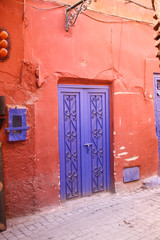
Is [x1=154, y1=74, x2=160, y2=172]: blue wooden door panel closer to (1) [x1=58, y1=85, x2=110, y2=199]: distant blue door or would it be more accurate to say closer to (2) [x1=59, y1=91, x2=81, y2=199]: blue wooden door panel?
(1) [x1=58, y1=85, x2=110, y2=199]: distant blue door

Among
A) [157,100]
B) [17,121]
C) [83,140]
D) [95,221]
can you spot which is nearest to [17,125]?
[17,121]

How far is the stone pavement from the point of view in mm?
3523

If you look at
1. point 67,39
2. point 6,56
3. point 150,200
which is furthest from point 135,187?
point 6,56

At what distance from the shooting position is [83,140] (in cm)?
495

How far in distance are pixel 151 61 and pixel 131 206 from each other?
335 centimetres

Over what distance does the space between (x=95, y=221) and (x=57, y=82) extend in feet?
8.38

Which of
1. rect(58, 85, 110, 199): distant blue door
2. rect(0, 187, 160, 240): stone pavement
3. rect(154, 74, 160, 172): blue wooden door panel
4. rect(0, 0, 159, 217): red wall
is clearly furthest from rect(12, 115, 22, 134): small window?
rect(154, 74, 160, 172): blue wooden door panel

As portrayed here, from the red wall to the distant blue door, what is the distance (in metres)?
0.19

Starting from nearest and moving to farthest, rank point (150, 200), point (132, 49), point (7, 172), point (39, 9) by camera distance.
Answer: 1. point (7, 172)
2. point (39, 9)
3. point (150, 200)
4. point (132, 49)

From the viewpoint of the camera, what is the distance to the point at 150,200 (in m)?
4.85

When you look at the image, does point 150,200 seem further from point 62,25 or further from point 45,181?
point 62,25

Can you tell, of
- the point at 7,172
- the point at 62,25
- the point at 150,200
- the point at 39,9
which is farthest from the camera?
the point at 150,200

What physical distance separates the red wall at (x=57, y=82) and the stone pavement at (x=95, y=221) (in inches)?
11.2

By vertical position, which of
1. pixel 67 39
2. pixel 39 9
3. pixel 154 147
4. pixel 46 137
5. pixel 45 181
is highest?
pixel 39 9
